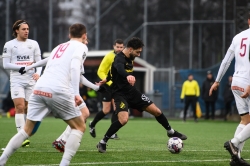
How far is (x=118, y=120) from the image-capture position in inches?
423

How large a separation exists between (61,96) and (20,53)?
413 cm

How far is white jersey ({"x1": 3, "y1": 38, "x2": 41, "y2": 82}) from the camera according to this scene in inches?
456

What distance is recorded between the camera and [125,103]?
10.9 metres

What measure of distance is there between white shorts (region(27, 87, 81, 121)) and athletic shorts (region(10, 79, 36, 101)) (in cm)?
381

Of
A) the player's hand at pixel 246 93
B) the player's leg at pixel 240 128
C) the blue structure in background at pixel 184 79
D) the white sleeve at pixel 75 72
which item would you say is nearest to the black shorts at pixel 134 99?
the player's leg at pixel 240 128

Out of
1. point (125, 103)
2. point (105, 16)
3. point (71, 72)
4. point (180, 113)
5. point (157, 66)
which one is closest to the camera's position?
point (71, 72)

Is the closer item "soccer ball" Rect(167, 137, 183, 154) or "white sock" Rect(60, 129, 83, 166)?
"white sock" Rect(60, 129, 83, 166)

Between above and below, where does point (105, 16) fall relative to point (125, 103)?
above

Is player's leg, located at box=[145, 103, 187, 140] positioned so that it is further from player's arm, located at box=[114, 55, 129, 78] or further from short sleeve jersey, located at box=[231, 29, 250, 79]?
short sleeve jersey, located at box=[231, 29, 250, 79]

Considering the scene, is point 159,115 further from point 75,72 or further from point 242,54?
point 75,72

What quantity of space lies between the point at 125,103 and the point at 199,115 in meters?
17.6

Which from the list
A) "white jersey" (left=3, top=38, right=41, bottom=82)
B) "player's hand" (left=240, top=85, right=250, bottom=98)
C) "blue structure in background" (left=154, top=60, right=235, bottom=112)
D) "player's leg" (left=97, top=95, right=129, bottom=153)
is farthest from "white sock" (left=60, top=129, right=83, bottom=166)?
"blue structure in background" (left=154, top=60, right=235, bottom=112)


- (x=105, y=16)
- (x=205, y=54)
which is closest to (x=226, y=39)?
(x=205, y=54)

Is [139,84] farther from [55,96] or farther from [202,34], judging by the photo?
[55,96]
